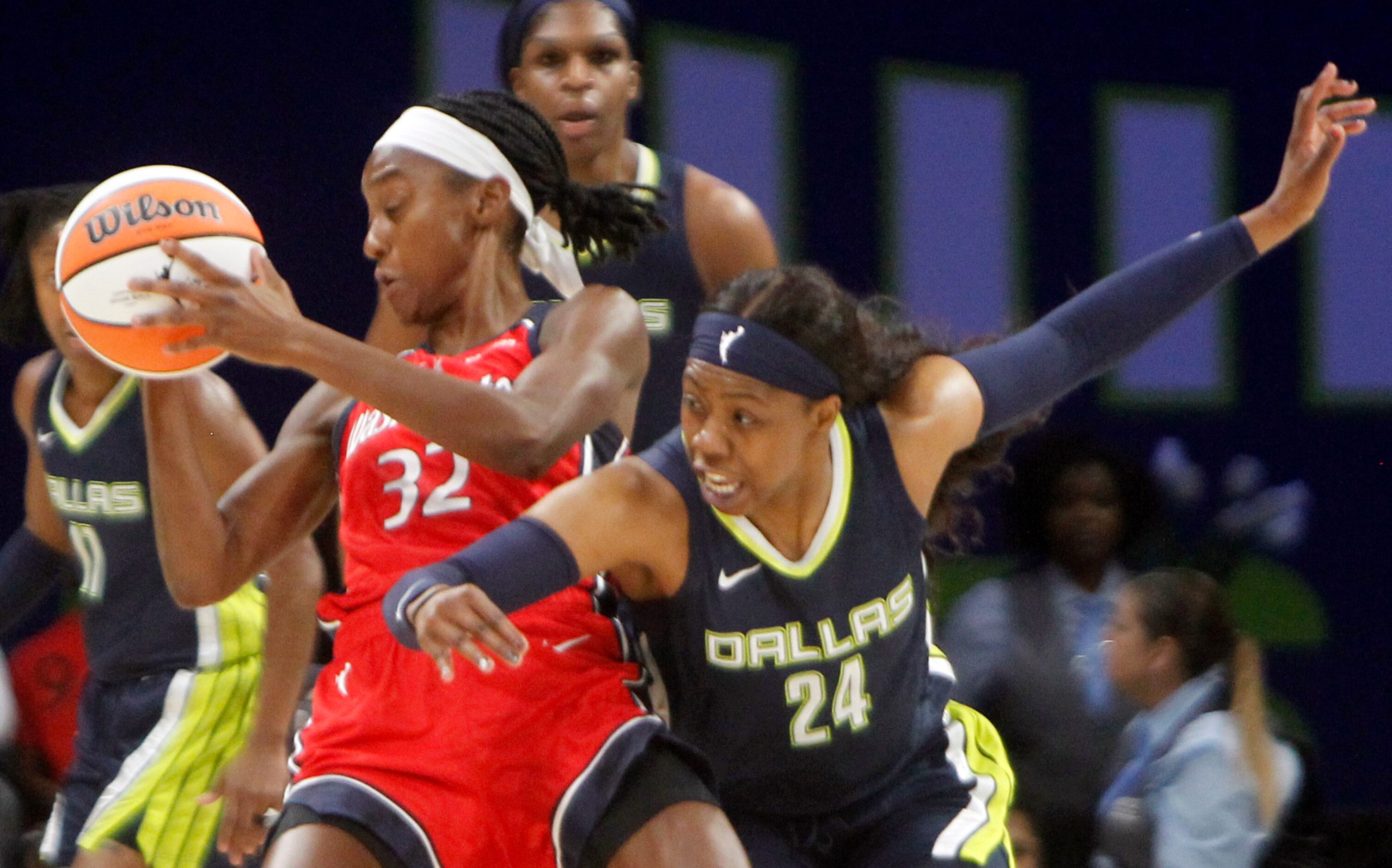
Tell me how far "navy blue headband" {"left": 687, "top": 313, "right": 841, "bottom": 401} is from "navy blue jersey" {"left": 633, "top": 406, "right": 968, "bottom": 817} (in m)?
0.11

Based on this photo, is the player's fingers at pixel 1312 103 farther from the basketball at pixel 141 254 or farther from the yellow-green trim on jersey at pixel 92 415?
the yellow-green trim on jersey at pixel 92 415

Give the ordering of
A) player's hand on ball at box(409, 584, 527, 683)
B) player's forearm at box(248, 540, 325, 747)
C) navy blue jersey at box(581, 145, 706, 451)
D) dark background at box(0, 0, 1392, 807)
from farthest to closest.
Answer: dark background at box(0, 0, 1392, 807) → navy blue jersey at box(581, 145, 706, 451) → player's forearm at box(248, 540, 325, 747) → player's hand on ball at box(409, 584, 527, 683)

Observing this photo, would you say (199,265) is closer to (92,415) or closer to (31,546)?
(92,415)

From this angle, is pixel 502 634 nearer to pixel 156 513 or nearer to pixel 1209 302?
pixel 156 513

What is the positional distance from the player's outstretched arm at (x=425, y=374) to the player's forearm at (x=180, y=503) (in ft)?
0.80

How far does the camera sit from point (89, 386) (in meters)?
3.73

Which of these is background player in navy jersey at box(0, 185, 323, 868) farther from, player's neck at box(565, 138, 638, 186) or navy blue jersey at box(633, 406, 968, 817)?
navy blue jersey at box(633, 406, 968, 817)

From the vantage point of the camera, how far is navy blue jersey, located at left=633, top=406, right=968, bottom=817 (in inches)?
103

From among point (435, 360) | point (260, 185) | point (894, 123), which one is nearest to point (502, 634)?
point (435, 360)

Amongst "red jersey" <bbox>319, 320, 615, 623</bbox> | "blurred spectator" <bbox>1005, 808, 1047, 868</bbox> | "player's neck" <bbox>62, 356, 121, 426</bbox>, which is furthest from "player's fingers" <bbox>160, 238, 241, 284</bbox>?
"blurred spectator" <bbox>1005, 808, 1047, 868</bbox>

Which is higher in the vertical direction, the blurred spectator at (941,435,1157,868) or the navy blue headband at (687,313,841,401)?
the navy blue headband at (687,313,841,401)

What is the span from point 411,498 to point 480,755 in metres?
0.37

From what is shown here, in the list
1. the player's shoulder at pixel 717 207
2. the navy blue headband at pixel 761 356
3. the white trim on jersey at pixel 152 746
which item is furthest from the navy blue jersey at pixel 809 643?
the white trim on jersey at pixel 152 746

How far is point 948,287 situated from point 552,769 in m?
3.61
